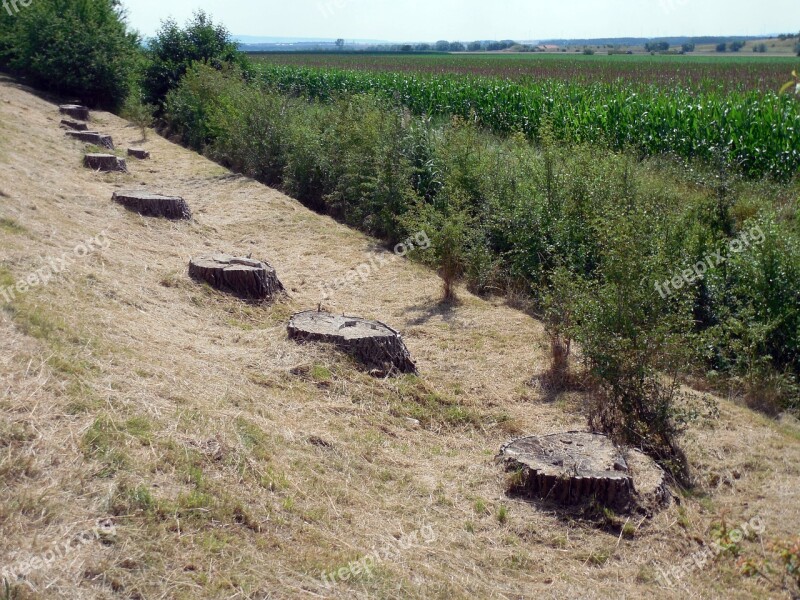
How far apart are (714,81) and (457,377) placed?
2464cm

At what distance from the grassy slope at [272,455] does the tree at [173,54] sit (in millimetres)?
14649

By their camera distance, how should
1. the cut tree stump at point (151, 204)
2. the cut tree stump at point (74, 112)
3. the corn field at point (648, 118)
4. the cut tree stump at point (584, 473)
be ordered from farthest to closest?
the cut tree stump at point (74, 112) < the corn field at point (648, 118) < the cut tree stump at point (151, 204) < the cut tree stump at point (584, 473)

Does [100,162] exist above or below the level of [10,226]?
below

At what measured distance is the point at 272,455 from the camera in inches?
185

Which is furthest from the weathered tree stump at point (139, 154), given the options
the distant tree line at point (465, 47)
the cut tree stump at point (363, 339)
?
the distant tree line at point (465, 47)

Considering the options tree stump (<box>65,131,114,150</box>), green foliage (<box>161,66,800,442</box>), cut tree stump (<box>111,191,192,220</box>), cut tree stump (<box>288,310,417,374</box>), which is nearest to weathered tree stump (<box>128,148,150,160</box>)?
tree stump (<box>65,131,114,150</box>)

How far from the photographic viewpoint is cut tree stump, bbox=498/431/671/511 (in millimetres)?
4809

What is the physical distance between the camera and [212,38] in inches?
879

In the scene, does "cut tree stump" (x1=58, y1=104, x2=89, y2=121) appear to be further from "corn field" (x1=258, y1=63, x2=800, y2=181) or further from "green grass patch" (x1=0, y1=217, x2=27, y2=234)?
"green grass patch" (x1=0, y1=217, x2=27, y2=234)

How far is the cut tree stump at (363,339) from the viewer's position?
21.1 ft

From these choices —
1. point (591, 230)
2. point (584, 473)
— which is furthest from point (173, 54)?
point (584, 473)

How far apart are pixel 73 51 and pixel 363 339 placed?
1918cm

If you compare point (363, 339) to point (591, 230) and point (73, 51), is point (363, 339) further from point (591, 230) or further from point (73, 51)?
point (73, 51)

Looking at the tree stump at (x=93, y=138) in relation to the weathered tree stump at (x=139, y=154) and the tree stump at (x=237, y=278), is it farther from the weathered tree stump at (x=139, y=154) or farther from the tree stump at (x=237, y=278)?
the tree stump at (x=237, y=278)
